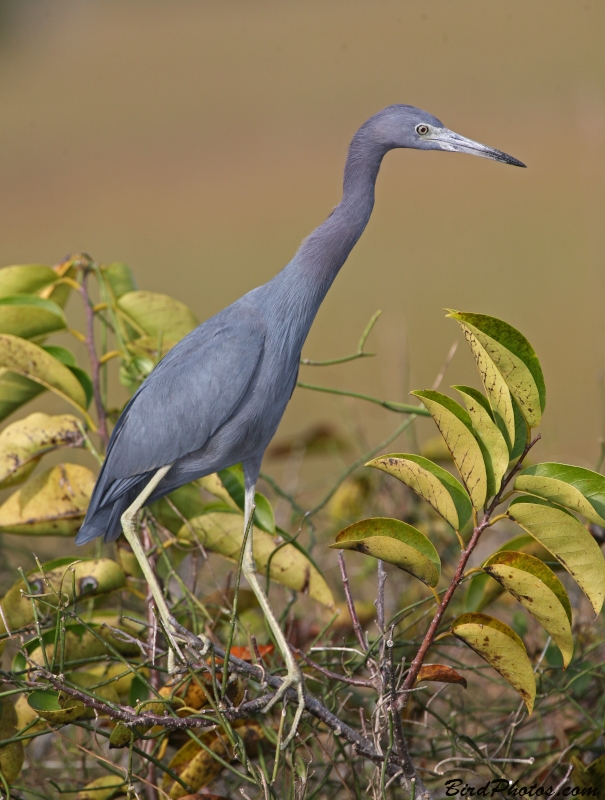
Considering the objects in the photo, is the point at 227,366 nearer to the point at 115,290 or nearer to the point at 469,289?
the point at 115,290

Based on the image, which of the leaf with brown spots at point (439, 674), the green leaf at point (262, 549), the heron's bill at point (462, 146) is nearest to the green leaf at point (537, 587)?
the leaf with brown spots at point (439, 674)

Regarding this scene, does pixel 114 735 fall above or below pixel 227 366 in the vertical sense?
below

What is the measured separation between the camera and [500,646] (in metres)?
1.17

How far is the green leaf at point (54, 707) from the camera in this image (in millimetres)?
1178

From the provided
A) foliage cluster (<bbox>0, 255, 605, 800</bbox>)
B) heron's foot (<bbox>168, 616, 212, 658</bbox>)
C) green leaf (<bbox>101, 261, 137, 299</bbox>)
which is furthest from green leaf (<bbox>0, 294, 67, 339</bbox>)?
heron's foot (<bbox>168, 616, 212, 658</bbox>)

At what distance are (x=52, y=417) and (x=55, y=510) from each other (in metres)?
0.22

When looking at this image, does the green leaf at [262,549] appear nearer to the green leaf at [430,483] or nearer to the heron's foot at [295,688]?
the heron's foot at [295,688]

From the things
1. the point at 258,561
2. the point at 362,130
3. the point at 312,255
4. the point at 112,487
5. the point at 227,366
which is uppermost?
the point at 362,130

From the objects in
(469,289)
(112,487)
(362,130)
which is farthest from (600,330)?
(112,487)

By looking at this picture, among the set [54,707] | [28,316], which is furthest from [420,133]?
[54,707]

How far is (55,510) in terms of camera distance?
5.89 ft

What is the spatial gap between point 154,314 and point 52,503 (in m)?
0.53

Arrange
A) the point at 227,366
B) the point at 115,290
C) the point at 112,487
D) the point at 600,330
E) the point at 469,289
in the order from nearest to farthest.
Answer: the point at 227,366 < the point at 112,487 < the point at 115,290 < the point at 600,330 < the point at 469,289

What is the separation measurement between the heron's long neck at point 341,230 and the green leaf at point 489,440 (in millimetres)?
643
